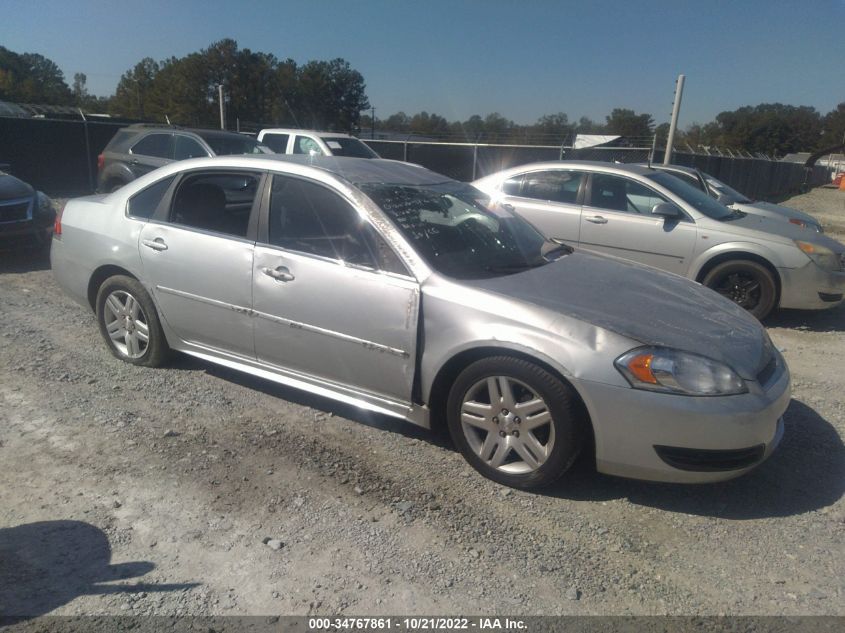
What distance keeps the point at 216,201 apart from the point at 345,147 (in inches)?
409

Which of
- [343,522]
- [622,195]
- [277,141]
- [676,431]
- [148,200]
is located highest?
[277,141]

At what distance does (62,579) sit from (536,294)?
8.16ft

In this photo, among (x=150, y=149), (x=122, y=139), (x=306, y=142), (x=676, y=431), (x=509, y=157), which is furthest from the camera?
(x=509, y=157)

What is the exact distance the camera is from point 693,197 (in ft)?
24.0

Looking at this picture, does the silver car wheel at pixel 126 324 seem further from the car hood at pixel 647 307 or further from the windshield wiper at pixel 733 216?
the windshield wiper at pixel 733 216

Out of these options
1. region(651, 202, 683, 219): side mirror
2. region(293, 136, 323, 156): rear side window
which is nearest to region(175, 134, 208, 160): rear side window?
region(293, 136, 323, 156): rear side window

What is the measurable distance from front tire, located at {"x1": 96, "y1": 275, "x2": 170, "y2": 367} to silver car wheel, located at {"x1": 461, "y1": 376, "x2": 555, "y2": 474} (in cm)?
245

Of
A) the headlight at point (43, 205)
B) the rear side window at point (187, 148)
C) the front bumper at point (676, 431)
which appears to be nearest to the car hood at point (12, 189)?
the headlight at point (43, 205)

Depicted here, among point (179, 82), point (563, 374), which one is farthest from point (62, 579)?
point (179, 82)

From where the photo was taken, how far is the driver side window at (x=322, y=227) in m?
3.67

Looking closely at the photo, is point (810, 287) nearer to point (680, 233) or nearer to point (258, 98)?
point (680, 233)

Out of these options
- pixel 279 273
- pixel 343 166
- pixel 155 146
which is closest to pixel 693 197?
pixel 343 166

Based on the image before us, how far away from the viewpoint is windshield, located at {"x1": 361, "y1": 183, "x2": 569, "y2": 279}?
3.69m

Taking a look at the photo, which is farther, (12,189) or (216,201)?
(12,189)
